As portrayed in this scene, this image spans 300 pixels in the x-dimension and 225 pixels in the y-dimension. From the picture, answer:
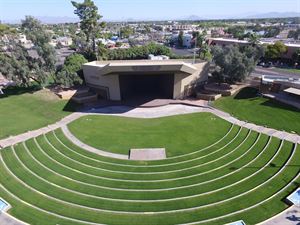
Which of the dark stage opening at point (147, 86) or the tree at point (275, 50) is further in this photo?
the tree at point (275, 50)

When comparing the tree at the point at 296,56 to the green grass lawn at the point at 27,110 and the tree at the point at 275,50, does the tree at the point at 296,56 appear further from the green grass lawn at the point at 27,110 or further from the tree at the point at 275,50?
the green grass lawn at the point at 27,110

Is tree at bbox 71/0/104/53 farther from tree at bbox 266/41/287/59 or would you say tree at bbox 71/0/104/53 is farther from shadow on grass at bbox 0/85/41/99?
tree at bbox 266/41/287/59

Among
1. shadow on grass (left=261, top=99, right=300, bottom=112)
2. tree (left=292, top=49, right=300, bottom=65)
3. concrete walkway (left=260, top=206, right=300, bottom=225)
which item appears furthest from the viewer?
tree (left=292, top=49, right=300, bottom=65)

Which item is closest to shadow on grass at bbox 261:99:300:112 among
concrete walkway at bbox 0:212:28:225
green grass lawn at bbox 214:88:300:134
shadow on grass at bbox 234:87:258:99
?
green grass lawn at bbox 214:88:300:134

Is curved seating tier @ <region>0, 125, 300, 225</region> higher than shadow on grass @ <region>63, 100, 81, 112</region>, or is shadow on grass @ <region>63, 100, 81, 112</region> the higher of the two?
curved seating tier @ <region>0, 125, 300, 225</region>

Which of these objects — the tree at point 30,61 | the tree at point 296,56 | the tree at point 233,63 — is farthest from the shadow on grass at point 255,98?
the tree at point 30,61
